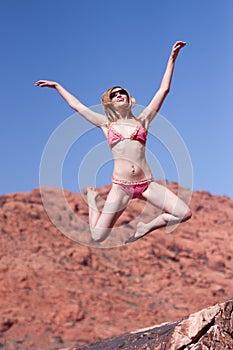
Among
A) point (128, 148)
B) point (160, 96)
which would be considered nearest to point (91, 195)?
point (128, 148)

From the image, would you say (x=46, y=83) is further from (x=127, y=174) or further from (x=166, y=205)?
(x=166, y=205)

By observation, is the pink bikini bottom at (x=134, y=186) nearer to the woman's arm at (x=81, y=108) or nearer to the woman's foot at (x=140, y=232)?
the woman's foot at (x=140, y=232)

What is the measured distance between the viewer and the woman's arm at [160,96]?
5.69 meters

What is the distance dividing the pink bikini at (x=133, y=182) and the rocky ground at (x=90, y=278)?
23.7 m

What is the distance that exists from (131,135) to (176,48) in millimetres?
947

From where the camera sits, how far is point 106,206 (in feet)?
18.1

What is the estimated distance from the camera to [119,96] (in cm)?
554

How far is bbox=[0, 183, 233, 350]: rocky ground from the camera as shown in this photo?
33719mm

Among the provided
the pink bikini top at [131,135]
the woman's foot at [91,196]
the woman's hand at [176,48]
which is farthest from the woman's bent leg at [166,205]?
the woman's hand at [176,48]

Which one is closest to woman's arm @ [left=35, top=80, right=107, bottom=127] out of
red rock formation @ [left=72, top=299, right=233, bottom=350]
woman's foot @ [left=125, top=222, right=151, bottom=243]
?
woman's foot @ [left=125, top=222, right=151, bottom=243]

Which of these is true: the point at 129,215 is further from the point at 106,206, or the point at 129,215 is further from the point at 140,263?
the point at 106,206

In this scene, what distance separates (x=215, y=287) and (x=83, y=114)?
36938 millimetres

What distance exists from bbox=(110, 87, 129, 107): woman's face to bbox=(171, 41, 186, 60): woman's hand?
0.60 m

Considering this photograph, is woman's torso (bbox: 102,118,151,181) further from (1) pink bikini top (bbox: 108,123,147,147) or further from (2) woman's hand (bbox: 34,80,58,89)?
(2) woman's hand (bbox: 34,80,58,89)
